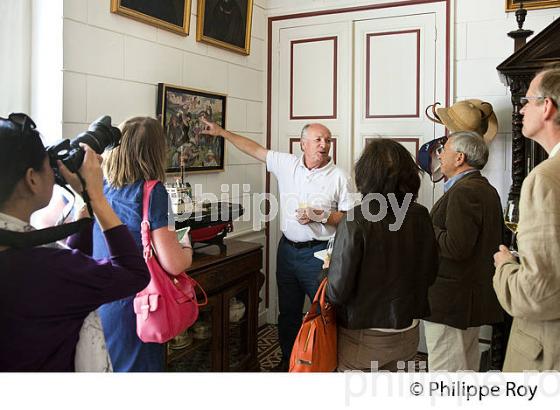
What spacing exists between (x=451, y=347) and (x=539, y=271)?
1.92 ft

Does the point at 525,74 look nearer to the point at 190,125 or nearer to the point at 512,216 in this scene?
the point at 512,216

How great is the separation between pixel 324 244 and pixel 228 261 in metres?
0.36

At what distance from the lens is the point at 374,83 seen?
174cm

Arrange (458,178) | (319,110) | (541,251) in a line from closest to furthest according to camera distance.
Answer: (541,251) < (458,178) < (319,110)

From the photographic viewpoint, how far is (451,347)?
4.65ft

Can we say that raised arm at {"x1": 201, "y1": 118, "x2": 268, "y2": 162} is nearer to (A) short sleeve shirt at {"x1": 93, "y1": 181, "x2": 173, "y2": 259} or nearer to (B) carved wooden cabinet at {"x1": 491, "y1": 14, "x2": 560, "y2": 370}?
(A) short sleeve shirt at {"x1": 93, "y1": 181, "x2": 173, "y2": 259}

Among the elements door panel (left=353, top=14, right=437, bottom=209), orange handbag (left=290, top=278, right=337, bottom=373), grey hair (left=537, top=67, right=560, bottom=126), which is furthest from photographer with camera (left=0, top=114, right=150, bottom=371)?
door panel (left=353, top=14, right=437, bottom=209)

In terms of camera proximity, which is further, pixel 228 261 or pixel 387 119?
pixel 387 119

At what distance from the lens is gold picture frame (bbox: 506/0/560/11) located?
186cm

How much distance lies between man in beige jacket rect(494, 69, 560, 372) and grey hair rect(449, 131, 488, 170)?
1.00ft

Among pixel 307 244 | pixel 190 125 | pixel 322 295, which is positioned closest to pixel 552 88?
pixel 322 295

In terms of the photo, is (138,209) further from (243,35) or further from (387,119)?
(387,119)
